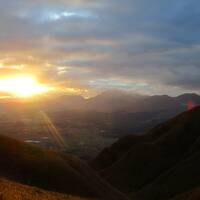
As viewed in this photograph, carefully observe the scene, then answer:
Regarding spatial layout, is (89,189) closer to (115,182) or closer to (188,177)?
(188,177)

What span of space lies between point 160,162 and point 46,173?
67.5 meters

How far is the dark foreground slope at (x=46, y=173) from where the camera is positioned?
5759 cm

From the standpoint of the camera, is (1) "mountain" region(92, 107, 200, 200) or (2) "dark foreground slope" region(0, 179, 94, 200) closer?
(2) "dark foreground slope" region(0, 179, 94, 200)

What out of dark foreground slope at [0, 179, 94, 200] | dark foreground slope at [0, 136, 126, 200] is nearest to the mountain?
dark foreground slope at [0, 136, 126, 200]

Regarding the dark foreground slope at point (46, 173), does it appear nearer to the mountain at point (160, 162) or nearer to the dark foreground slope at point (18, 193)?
the dark foreground slope at point (18, 193)

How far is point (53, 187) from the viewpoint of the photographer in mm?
57188

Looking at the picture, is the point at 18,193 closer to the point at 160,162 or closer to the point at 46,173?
the point at 46,173

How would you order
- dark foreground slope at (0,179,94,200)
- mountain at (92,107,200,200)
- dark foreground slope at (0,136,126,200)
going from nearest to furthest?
dark foreground slope at (0,179,94,200)
dark foreground slope at (0,136,126,200)
mountain at (92,107,200,200)

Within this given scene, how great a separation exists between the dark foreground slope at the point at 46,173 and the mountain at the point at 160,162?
28.7 meters

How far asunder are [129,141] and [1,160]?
333 feet

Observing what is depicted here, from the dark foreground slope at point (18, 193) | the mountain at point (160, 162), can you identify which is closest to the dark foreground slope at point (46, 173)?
the dark foreground slope at point (18, 193)

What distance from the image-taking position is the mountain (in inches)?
3620

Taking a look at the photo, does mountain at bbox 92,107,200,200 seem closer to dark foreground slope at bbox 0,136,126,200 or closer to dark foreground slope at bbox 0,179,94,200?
dark foreground slope at bbox 0,136,126,200

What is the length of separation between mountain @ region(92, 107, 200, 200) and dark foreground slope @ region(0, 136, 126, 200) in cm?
2867
